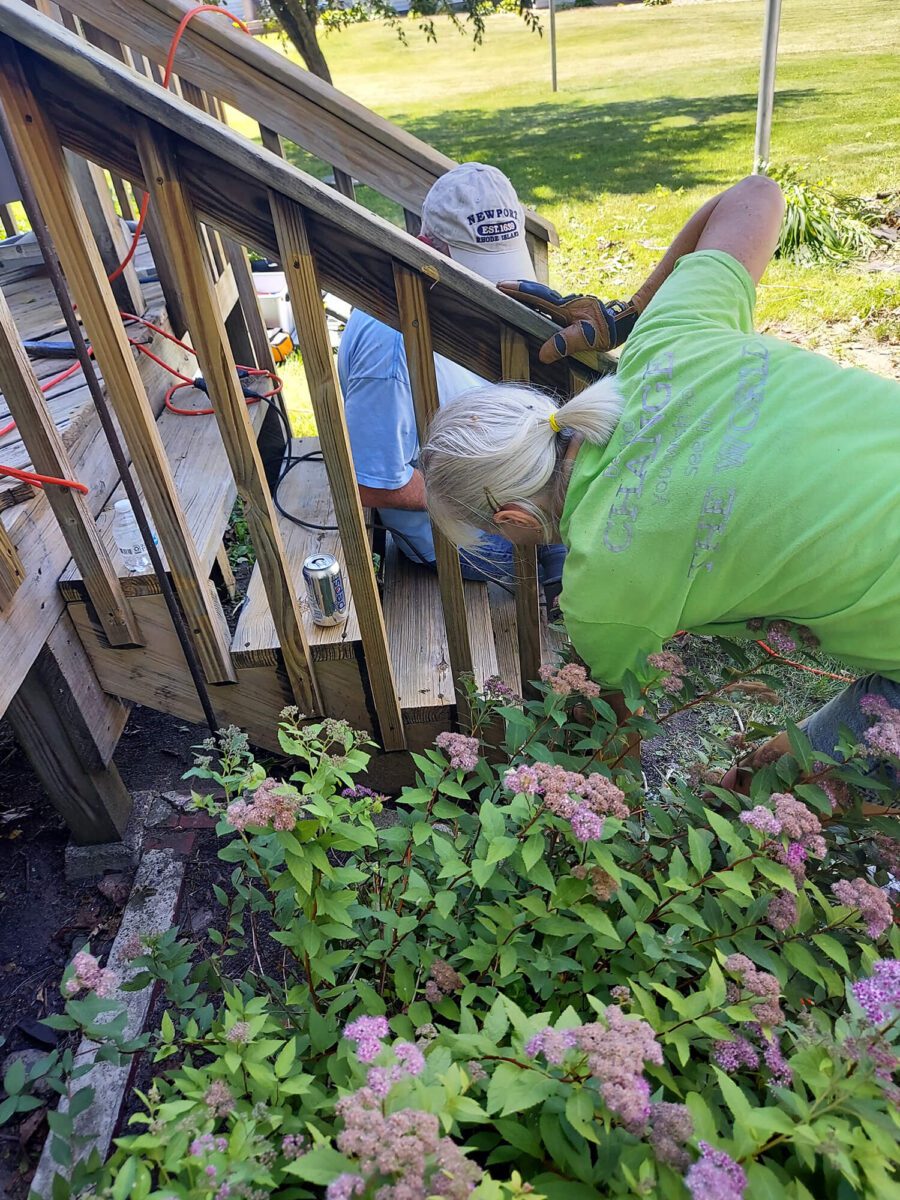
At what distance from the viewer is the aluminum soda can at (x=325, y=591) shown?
2312 millimetres

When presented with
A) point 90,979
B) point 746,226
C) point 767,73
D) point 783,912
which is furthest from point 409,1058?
point 767,73

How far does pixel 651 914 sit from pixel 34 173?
1779 millimetres

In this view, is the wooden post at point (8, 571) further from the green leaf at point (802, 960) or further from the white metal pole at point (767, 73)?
the white metal pole at point (767, 73)

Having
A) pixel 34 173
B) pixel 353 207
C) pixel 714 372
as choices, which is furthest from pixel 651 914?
pixel 34 173

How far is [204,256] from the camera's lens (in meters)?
1.77

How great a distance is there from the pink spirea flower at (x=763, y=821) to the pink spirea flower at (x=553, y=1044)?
41cm

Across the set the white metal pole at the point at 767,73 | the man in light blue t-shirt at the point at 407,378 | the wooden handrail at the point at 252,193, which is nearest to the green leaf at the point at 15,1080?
the wooden handrail at the point at 252,193

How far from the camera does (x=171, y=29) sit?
8.45 feet

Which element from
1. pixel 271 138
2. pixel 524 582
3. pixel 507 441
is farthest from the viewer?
pixel 271 138

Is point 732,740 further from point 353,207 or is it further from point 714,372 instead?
point 353,207

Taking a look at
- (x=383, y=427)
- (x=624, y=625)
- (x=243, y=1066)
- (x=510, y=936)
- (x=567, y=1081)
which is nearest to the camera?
(x=567, y=1081)

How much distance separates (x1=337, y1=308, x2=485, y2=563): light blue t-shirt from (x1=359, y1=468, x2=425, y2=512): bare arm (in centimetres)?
2

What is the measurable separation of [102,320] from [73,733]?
1078mm

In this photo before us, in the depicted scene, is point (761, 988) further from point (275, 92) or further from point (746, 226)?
point (275, 92)
